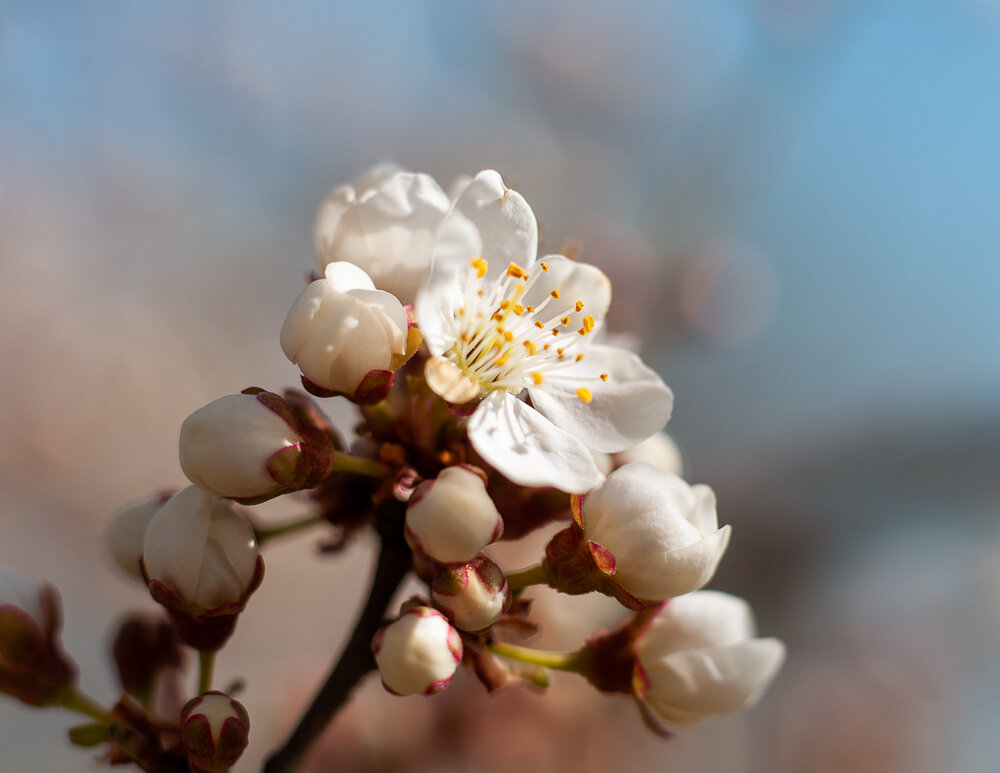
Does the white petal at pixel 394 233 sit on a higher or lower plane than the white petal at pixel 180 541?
higher

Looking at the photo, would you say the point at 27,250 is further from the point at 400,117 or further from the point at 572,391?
the point at 572,391

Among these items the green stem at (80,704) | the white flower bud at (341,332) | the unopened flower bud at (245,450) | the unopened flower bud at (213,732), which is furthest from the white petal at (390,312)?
the green stem at (80,704)

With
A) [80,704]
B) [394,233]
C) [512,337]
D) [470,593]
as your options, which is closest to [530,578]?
[470,593]

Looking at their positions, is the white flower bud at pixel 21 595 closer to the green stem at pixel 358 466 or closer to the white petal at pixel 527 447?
the green stem at pixel 358 466

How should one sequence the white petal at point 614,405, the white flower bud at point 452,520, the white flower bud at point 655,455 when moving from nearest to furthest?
the white flower bud at point 452,520 → the white petal at point 614,405 → the white flower bud at point 655,455

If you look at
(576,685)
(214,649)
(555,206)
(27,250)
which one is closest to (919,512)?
(576,685)

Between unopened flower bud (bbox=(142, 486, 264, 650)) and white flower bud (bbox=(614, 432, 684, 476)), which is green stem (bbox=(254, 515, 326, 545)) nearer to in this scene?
unopened flower bud (bbox=(142, 486, 264, 650))
